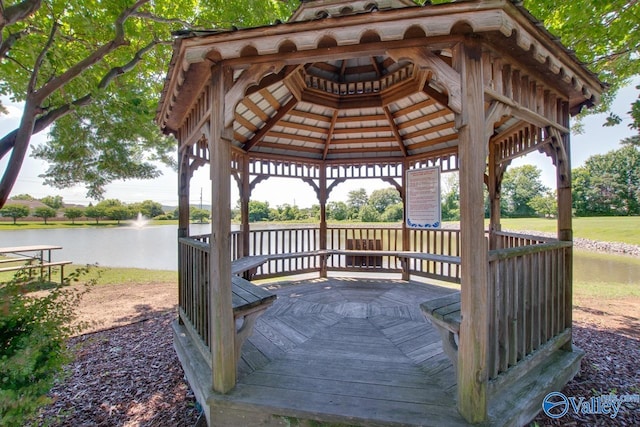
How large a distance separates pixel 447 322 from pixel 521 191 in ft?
201

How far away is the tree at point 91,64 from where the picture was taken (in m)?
3.96

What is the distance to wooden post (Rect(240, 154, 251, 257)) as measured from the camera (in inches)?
222

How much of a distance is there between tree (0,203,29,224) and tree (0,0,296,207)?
30.6 metres

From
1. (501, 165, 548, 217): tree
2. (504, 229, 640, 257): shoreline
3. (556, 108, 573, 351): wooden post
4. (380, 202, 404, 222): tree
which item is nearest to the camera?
(556, 108, 573, 351): wooden post

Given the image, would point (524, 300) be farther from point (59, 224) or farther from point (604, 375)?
point (59, 224)

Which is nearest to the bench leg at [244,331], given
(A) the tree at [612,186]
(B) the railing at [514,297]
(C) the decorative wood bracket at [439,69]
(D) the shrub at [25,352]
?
(B) the railing at [514,297]

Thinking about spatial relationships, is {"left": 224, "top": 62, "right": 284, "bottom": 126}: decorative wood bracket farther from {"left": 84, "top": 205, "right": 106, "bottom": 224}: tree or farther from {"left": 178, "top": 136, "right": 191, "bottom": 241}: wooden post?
{"left": 84, "top": 205, "right": 106, "bottom": 224}: tree

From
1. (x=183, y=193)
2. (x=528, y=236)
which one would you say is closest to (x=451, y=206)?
(x=528, y=236)

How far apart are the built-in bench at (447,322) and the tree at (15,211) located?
3831 centimetres

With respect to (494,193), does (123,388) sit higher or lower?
lower

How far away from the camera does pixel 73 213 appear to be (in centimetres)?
3206

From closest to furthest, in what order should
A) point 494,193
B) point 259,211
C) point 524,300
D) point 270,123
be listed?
point 524,300, point 494,193, point 270,123, point 259,211

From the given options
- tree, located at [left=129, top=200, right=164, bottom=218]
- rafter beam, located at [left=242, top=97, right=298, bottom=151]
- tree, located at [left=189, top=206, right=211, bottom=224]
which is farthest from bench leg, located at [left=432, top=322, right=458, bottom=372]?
tree, located at [left=129, top=200, right=164, bottom=218]

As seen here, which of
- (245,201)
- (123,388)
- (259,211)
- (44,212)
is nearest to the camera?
(123,388)
